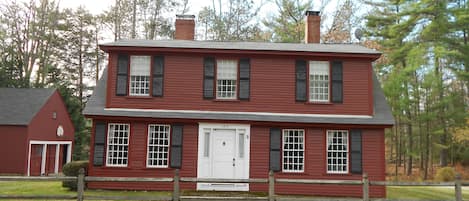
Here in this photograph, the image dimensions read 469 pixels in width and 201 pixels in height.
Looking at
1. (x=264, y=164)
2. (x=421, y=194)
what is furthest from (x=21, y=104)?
(x=421, y=194)

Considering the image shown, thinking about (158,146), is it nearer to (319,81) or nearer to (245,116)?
(245,116)

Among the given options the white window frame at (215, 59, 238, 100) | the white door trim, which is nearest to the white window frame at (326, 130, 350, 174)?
the white window frame at (215, 59, 238, 100)

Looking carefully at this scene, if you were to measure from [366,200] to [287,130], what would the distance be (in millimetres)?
4873

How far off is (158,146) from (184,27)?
633 cm

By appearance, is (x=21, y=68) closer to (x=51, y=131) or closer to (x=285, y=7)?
(x=51, y=131)

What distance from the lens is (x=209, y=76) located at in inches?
584

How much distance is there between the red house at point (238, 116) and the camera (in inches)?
557

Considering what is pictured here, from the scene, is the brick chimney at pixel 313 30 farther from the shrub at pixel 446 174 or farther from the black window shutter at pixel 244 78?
the shrub at pixel 446 174

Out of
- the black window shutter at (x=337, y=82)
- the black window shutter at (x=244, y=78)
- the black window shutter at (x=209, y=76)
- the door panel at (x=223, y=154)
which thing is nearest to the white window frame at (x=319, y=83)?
the black window shutter at (x=337, y=82)

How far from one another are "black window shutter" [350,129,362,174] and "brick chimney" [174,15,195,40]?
8374 millimetres

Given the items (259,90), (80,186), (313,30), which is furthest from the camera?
(313,30)

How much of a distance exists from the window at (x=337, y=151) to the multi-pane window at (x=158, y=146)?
18.7ft

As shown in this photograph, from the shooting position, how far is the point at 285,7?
3088 centimetres

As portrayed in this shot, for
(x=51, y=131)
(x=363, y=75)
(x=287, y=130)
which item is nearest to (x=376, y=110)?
(x=363, y=75)
